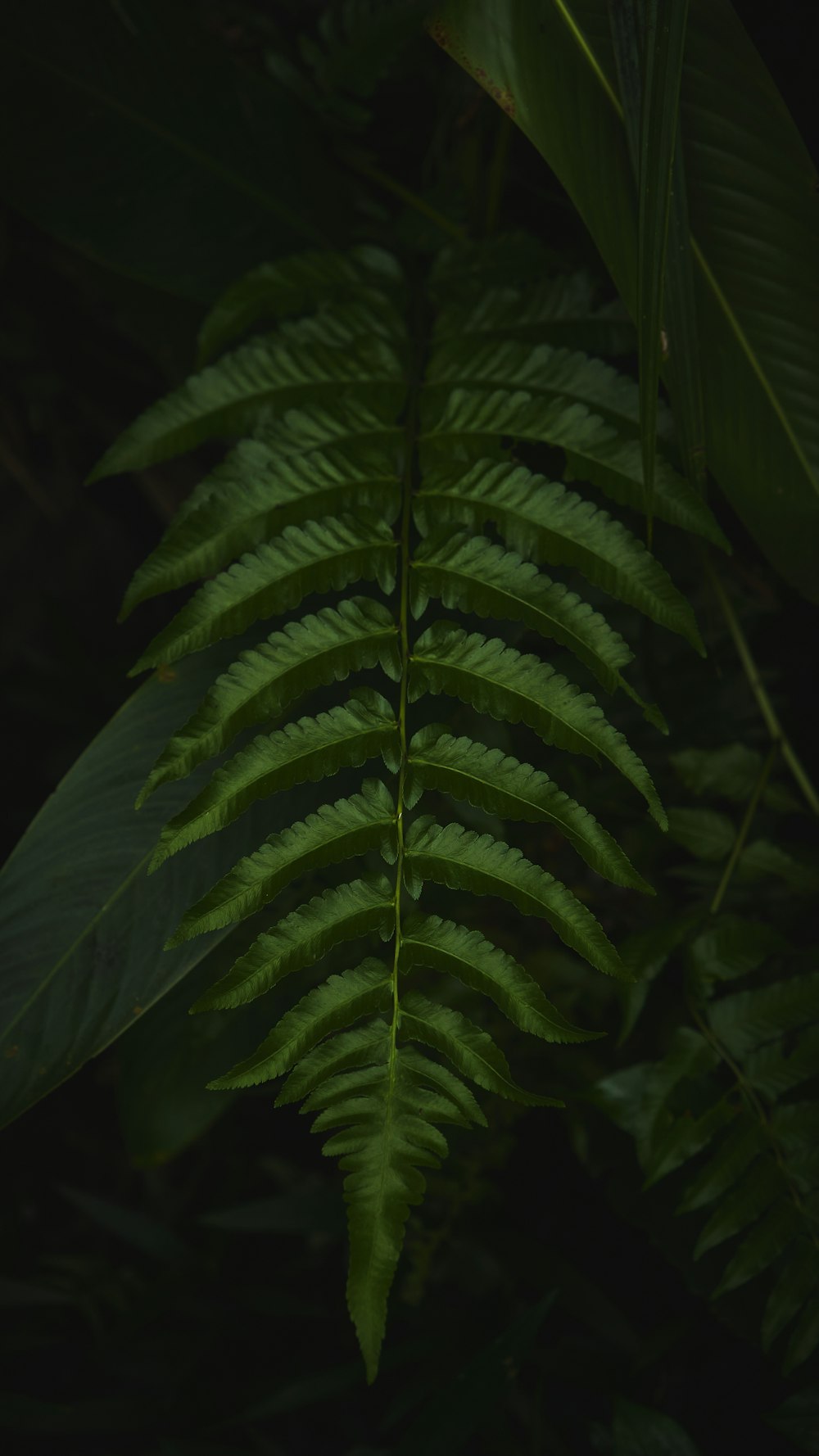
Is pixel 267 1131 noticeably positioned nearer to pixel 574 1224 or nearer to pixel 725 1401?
pixel 574 1224

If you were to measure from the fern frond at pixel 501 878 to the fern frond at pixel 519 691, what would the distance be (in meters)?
0.07

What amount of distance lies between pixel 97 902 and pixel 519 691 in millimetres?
394

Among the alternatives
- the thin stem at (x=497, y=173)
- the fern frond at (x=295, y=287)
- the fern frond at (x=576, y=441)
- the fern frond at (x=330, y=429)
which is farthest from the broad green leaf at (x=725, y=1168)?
the thin stem at (x=497, y=173)

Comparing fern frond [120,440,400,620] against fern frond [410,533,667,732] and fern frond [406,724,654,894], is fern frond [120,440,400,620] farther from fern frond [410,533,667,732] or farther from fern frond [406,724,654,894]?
fern frond [406,724,654,894]

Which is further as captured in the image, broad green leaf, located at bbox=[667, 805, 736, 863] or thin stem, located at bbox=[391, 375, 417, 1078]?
A: broad green leaf, located at bbox=[667, 805, 736, 863]

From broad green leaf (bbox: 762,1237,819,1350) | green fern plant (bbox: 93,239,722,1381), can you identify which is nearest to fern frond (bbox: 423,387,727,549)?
green fern plant (bbox: 93,239,722,1381)

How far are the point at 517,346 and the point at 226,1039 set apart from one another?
2.45 ft

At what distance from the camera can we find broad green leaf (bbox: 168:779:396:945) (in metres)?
0.54

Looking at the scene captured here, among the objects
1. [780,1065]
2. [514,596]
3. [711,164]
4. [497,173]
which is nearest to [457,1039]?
[514,596]

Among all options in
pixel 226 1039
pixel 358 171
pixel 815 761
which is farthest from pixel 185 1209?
pixel 358 171

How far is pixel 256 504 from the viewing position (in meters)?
0.64

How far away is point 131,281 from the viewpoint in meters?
0.98

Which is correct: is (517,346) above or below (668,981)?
above

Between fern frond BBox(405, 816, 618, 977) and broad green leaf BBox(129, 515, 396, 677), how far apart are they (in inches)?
6.8
